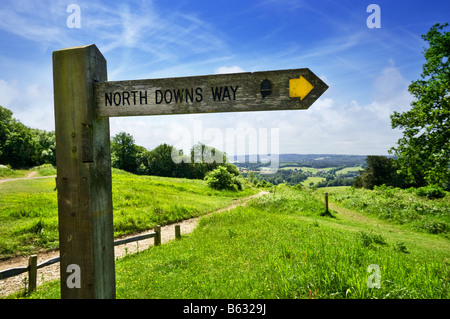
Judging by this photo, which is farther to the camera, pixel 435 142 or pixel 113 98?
pixel 435 142

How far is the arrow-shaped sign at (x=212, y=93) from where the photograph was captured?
221 cm

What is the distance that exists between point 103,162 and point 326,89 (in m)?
2.28

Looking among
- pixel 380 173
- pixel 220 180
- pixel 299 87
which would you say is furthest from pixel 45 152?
pixel 380 173

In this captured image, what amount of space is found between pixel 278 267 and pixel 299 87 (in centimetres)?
454

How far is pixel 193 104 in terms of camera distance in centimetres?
234

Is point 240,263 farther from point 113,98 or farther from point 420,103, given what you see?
point 420,103

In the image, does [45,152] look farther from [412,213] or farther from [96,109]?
[412,213]

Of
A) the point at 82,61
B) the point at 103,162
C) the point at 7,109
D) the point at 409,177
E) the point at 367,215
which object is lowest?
the point at 367,215

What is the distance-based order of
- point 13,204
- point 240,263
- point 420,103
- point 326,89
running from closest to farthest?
point 326,89
point 240,263
point 13,204
point 420,103

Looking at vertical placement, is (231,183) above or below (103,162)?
below

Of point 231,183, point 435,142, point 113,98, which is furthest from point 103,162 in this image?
point 231,183

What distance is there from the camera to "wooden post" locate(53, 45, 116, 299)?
90.7 inches

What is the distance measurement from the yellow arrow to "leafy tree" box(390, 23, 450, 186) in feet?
52.9

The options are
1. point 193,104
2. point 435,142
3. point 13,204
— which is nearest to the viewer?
point 193,104
